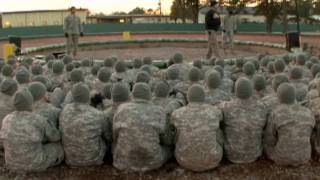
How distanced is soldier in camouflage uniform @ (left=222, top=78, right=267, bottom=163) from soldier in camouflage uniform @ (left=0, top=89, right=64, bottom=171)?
2.21 metres

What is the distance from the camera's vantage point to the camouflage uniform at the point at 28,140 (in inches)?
246

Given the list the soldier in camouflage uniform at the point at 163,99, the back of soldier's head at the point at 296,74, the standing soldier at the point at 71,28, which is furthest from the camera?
the standing soldier at the point at 71,28

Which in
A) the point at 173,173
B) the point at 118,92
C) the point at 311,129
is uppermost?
the point at 118,92

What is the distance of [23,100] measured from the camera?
625 cm

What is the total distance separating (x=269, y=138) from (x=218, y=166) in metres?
0.76

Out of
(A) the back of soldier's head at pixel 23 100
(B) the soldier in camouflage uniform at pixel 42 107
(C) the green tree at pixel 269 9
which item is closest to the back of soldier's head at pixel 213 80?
(B) the soldier in camouflage uniform at pixel 42 107

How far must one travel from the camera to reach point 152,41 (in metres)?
29.4

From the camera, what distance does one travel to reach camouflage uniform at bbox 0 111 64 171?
6250mm

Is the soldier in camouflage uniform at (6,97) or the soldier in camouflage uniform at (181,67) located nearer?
the soldier in camouflage uniform at (6,97)

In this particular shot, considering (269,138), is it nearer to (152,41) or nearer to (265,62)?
(265,62)

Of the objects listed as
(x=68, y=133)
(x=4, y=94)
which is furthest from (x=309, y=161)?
(x=4, y=94)

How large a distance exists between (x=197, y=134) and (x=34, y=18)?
2432 inches

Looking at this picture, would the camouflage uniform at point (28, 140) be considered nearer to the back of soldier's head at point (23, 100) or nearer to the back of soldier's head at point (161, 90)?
the back of soldier's head at point (23, 100)

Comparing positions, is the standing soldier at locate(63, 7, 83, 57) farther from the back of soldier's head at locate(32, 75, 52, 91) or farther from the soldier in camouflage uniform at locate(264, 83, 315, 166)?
the soldier in camouflage uniform at locate(264, 83, 315, 166)
